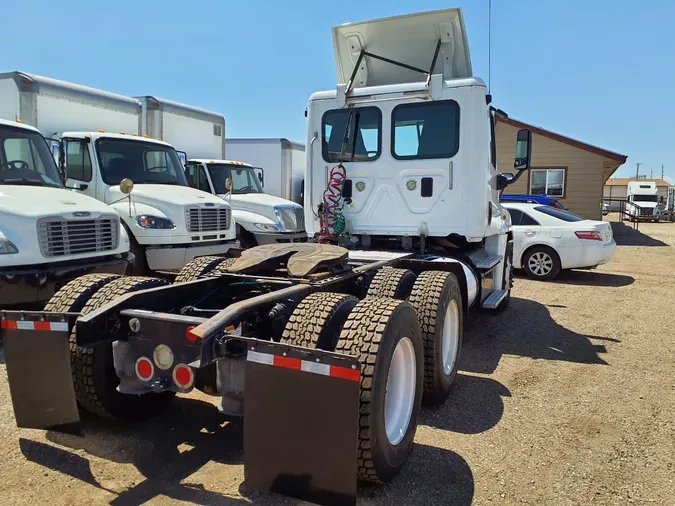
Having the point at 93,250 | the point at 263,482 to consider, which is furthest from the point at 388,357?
the point at 93,250

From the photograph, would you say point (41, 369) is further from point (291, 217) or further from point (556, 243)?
point (556, 243)

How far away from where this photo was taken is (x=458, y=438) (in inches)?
153

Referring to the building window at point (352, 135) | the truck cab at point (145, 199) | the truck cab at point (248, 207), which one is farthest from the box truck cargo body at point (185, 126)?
the building window at point (352, 135)

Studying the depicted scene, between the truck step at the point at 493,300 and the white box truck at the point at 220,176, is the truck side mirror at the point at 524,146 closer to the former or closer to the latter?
the truck step at the point at 493,300

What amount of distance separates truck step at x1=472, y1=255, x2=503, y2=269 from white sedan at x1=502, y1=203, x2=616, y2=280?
16.4 feet

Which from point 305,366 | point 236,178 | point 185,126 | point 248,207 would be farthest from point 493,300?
point 185,126

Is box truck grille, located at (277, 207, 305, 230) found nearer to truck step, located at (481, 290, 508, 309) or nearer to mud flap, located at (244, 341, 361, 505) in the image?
truck step, located at (481, 290, 508, 309)

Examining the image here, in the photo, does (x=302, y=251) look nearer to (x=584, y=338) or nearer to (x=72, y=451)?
(x=72, y=451)

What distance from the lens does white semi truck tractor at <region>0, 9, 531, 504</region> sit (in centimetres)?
270

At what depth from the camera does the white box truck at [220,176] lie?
36.2ft

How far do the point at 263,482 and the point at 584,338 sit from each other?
551 centimetres

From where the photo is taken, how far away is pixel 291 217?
11.8 m

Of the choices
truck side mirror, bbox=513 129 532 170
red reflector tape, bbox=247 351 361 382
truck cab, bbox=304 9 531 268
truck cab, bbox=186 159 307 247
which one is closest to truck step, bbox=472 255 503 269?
truck cab, bbox=304 9 531 268

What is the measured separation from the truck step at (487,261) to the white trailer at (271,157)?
344 inches
